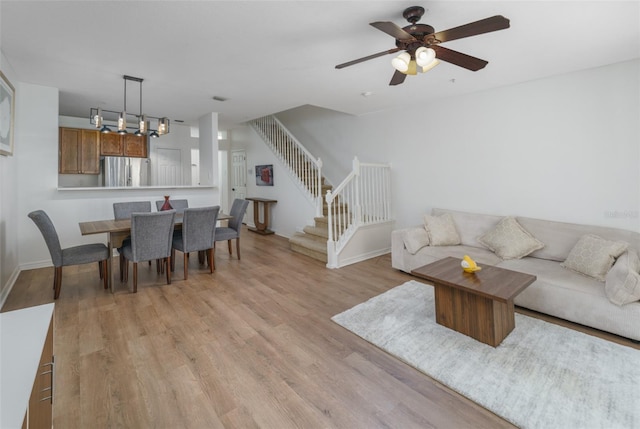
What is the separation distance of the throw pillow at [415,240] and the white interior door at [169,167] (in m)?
5.60

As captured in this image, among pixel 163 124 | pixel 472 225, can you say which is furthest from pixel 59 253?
pixel 472 225

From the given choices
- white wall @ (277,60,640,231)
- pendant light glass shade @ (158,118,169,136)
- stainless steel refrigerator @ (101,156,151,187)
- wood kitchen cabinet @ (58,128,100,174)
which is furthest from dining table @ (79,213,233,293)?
white wall @ (277,60,640,231)

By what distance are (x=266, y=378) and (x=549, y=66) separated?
162 inches

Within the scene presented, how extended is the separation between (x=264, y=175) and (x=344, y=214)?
110 inches

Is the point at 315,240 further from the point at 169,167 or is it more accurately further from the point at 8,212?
the point at 169,167

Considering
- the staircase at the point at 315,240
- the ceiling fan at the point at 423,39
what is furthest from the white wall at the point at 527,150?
the ceiling fan at the point at 423,39

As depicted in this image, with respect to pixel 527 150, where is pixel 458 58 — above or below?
above

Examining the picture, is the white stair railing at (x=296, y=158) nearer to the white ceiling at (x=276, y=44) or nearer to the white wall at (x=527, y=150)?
the white wall at (x=527, y=150)

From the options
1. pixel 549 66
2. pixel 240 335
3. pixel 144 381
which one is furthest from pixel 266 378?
pixel 549 66

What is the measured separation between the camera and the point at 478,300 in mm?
2273

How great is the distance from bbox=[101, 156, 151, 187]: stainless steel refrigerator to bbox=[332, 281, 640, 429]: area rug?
5529 millimetres

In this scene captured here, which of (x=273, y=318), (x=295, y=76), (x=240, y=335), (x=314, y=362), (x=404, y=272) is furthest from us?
(x=404, y=272)

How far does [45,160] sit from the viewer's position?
→ 158 inches

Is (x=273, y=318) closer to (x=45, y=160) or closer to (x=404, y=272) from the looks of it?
(x=404, y=272)
